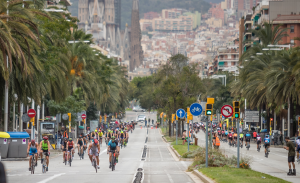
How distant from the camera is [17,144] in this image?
92.9 ft

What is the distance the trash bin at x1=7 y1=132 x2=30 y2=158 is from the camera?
28.2 m

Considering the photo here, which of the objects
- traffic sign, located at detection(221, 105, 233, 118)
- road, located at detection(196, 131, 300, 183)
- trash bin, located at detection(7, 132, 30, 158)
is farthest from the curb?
trash bin, located at detection(7, 132, 30, 158)

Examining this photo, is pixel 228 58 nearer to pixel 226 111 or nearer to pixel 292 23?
pixel 292 23

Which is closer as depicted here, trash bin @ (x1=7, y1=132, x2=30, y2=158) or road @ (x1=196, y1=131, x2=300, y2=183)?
road @ (x1=196, y1=131, x2=300, y2=183)

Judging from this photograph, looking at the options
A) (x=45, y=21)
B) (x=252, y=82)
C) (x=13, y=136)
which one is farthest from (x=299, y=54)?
(x=13, y=136)

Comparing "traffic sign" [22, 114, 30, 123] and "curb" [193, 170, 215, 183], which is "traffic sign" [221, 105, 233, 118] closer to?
"curb" [193, 170, 215, 183]

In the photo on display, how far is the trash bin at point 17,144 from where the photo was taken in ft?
92.4

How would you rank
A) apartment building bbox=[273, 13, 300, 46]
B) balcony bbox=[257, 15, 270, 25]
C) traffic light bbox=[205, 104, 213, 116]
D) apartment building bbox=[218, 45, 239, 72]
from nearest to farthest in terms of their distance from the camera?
traffic light bbox=[205, 104, 213, 116] → apartment building bbox=[273, 13, 300, 46] → balcony bbox=[257, 15, 270, 25] → apartment building bbox=[218, 45, 239, 72]

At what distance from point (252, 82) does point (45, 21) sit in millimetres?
23006

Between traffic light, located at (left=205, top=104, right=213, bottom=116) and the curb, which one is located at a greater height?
traffic light, located at (left=205, top=104, right=213, bottom=116)

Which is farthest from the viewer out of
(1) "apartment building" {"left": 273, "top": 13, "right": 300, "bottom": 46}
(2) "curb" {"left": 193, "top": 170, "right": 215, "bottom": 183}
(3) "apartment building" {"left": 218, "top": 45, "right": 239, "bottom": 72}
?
(3) "apartment building" {"left": 218, "top": 45, "right": 239, "bottom": 72}

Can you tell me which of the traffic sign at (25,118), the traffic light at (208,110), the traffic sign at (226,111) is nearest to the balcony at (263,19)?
the traffic sign at (25,118)

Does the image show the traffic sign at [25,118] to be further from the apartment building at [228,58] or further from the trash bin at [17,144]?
the apartment building at [228,58]

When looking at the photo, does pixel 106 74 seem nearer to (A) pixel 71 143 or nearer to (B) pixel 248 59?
(B) pixel 248 59
